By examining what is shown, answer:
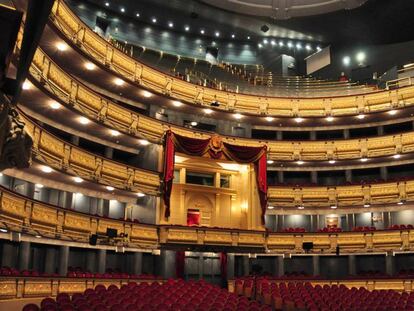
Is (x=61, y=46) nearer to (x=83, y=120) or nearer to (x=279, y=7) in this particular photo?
(x=83, y=120)

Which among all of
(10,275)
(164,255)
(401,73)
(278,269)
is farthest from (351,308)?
(401,73)

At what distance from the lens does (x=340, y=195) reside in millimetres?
22547

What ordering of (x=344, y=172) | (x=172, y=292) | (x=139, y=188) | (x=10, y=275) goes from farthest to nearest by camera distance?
(x=344, y=172), (x=139, y=188), (x=172, y=292), (x=10, y=275)

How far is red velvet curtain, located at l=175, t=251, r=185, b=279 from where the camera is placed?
63.3 feet

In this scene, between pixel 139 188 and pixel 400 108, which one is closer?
pixel 139 188

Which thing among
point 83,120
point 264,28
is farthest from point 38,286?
point 264,28

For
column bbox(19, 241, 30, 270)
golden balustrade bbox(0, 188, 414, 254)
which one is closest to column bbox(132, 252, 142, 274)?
golden balustrade bbox(0, 188, 414, 254)

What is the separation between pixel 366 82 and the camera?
28.7 m

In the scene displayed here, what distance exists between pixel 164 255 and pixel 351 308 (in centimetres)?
994

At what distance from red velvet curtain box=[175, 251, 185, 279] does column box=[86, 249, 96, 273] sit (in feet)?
11.7

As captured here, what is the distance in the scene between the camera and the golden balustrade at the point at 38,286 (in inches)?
385

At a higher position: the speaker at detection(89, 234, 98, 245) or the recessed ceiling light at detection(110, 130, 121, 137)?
the recessed ceiling light at detection(110, 130, 121, 137)

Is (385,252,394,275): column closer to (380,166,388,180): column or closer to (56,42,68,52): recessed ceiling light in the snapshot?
(380,166,388,180): column

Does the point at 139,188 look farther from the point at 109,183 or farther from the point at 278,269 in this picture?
the point at 278,269
